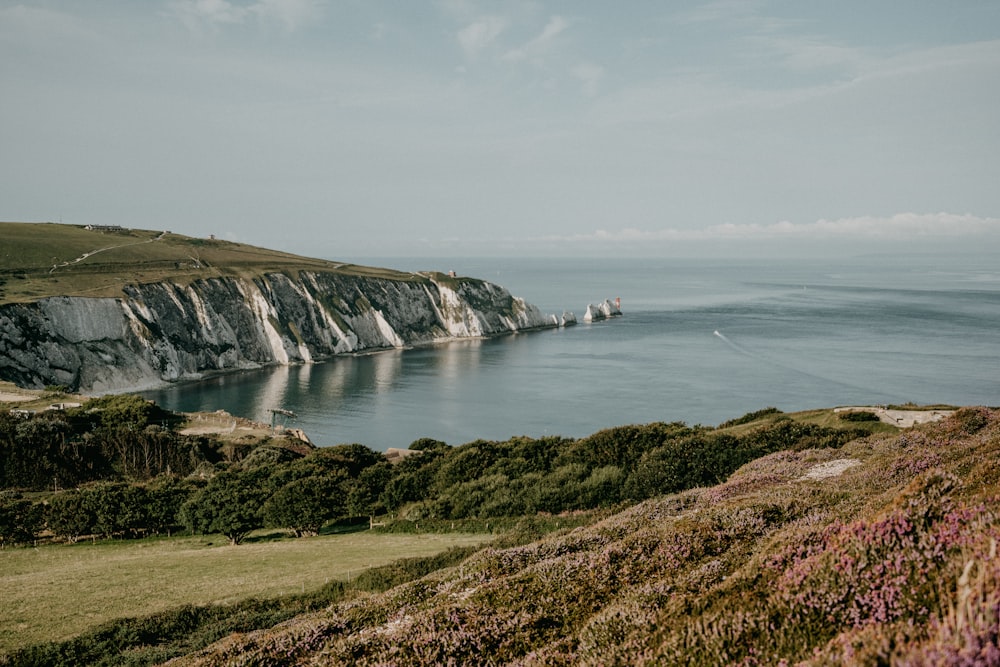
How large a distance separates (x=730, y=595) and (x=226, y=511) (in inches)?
1239

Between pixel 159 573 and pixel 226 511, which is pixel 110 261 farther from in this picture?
pixel 159 573

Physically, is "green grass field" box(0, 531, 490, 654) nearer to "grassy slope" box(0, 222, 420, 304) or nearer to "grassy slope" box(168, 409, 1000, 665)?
"grassy slope" box(168, 409, 1000, 665)

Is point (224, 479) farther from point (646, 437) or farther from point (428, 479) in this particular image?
point (646, 437)

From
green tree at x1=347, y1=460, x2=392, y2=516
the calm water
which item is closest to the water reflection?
the calm water

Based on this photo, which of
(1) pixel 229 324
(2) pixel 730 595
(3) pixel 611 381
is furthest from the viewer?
(1) pixel 229 324

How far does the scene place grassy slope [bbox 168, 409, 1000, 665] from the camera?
555 cm

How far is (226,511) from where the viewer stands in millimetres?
33125

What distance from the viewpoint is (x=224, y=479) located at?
38.5 metres

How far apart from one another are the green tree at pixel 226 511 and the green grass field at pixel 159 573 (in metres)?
0.85

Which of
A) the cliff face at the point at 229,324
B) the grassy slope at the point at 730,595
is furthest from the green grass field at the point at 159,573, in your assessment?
the cliff face at the point at 229,324

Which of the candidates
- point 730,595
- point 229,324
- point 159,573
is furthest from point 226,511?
point 229,324

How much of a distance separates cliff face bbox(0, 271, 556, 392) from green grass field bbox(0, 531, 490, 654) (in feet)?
298

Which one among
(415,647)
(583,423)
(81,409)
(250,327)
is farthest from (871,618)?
(250,327)

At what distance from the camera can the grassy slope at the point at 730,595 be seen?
5555 millimetres
